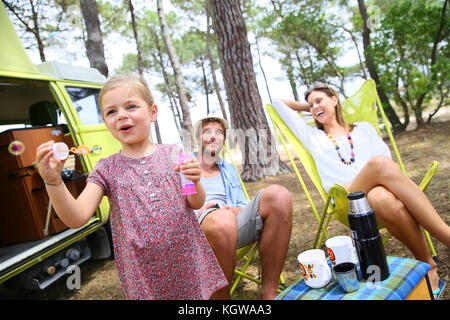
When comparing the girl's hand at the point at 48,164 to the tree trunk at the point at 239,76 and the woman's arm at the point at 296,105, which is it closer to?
the woman's arm at the point at 296,105

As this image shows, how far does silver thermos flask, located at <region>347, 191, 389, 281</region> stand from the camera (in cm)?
111

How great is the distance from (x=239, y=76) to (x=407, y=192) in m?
Answer: 3.54

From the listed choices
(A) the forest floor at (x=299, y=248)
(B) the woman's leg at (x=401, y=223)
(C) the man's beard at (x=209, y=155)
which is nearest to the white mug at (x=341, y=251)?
(B) the woman's leg at (x=401, y=223)

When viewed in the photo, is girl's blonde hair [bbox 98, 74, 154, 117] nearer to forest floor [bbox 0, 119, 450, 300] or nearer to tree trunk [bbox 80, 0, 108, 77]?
forest floor [bbox 0, 119, 450, 300]

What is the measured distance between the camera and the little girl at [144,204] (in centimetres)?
109

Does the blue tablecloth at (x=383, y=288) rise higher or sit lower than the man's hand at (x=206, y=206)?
lower

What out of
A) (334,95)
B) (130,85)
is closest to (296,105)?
(334,95)

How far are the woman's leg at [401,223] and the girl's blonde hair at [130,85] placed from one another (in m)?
1.14

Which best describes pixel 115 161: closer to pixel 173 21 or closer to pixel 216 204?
pixel 216 204

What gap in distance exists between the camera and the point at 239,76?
4609mm

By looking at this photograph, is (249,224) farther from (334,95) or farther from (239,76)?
(239,76)

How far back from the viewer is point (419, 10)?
5.06 m
